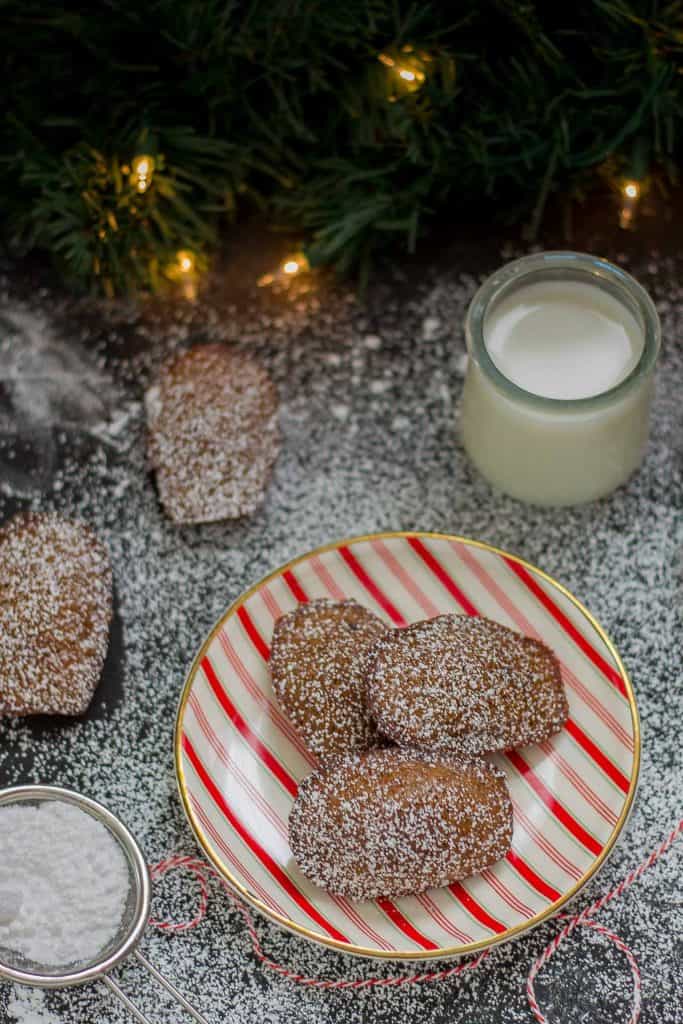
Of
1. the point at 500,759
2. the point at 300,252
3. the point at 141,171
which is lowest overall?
the point at 500,759

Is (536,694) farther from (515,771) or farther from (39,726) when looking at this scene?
(39,726)

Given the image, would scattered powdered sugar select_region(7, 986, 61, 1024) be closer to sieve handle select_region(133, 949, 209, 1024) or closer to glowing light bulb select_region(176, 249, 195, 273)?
sieve handle select_region(133, 949, 209, 1024)

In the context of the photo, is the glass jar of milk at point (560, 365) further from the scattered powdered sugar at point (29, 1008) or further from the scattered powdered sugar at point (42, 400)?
the scattered powdered sugar at point (29, 1008)

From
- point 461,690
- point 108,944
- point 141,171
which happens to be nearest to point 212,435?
point 141,171

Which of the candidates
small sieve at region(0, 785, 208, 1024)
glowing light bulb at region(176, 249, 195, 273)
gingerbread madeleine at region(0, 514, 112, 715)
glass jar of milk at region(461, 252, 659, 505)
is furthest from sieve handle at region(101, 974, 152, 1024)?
glowing light bulb at region(176, 249, 195, 273)

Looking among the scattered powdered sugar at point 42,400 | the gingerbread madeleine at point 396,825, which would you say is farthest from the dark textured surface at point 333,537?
the gingerbread madeleine at point 396,825

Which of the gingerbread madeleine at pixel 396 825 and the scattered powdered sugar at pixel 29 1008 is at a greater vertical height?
the gingerbread madeleine at pixel 396 825

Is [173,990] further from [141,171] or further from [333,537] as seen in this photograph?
[141,171]

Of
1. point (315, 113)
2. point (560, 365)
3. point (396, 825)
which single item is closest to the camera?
point (396, 825)
